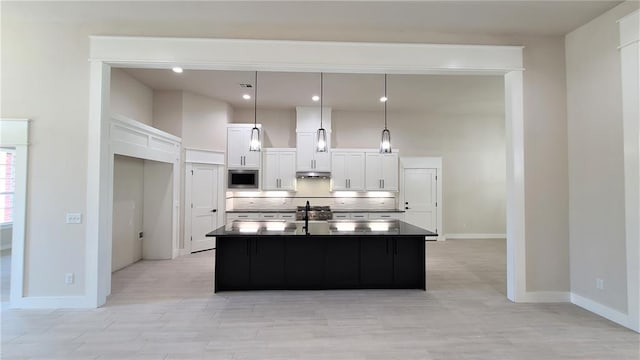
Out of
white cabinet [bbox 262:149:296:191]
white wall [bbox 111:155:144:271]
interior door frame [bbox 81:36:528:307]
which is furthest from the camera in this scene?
white cabinet [bbox 262:149:296:191]

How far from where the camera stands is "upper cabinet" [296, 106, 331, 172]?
6.98 meters

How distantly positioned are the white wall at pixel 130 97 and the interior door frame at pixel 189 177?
104 centimetres

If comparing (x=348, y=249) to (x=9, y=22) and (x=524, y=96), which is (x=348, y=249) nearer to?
(x=524, y=96)

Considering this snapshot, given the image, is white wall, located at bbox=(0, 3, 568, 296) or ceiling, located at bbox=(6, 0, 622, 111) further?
white wall, located at bbox=(0, 3, 568, 296)

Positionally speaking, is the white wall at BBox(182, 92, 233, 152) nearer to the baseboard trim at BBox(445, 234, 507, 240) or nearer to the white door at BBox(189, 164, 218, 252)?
the white door at BBox(189, 164, 218, 252)

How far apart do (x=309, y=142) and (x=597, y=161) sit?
503 centimetres

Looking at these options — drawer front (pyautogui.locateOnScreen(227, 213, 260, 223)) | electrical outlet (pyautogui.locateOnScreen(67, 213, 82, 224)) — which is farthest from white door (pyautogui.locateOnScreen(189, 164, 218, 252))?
electrical outlet (pyautogui.locateOnScreen(67, 213, 82, 224))

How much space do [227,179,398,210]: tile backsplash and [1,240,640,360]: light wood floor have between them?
10.2ft

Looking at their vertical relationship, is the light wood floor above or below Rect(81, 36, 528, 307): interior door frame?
below

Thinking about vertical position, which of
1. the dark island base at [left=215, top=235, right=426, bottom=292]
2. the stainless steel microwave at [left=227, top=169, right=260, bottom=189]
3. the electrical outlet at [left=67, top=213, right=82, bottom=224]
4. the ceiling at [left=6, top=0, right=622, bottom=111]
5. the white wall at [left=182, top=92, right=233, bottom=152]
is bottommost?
the dark island base at [left=215, top=235, right=426, bottom=292]

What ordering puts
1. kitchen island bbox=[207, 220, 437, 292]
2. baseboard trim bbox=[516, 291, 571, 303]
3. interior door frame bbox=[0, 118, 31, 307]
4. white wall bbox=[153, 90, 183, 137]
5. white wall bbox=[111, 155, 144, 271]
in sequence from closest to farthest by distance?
interior door frame bbox=[0, 118, 31, 307] → baseboard trim bbox=[516, 291, 571, 303] → kitchen island bbox=[207, 220, 437, 292] → white wall bbox=[111, 155, 144, 271] → white wall bbox=[153, 90, 183, 137]

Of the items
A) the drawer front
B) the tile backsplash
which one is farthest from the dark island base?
the tile backsplash

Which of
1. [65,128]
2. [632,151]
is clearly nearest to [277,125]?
[65,128]

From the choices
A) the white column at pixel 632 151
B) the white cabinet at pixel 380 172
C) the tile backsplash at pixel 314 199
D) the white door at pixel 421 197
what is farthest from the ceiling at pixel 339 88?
the white column at pixel 632 151
